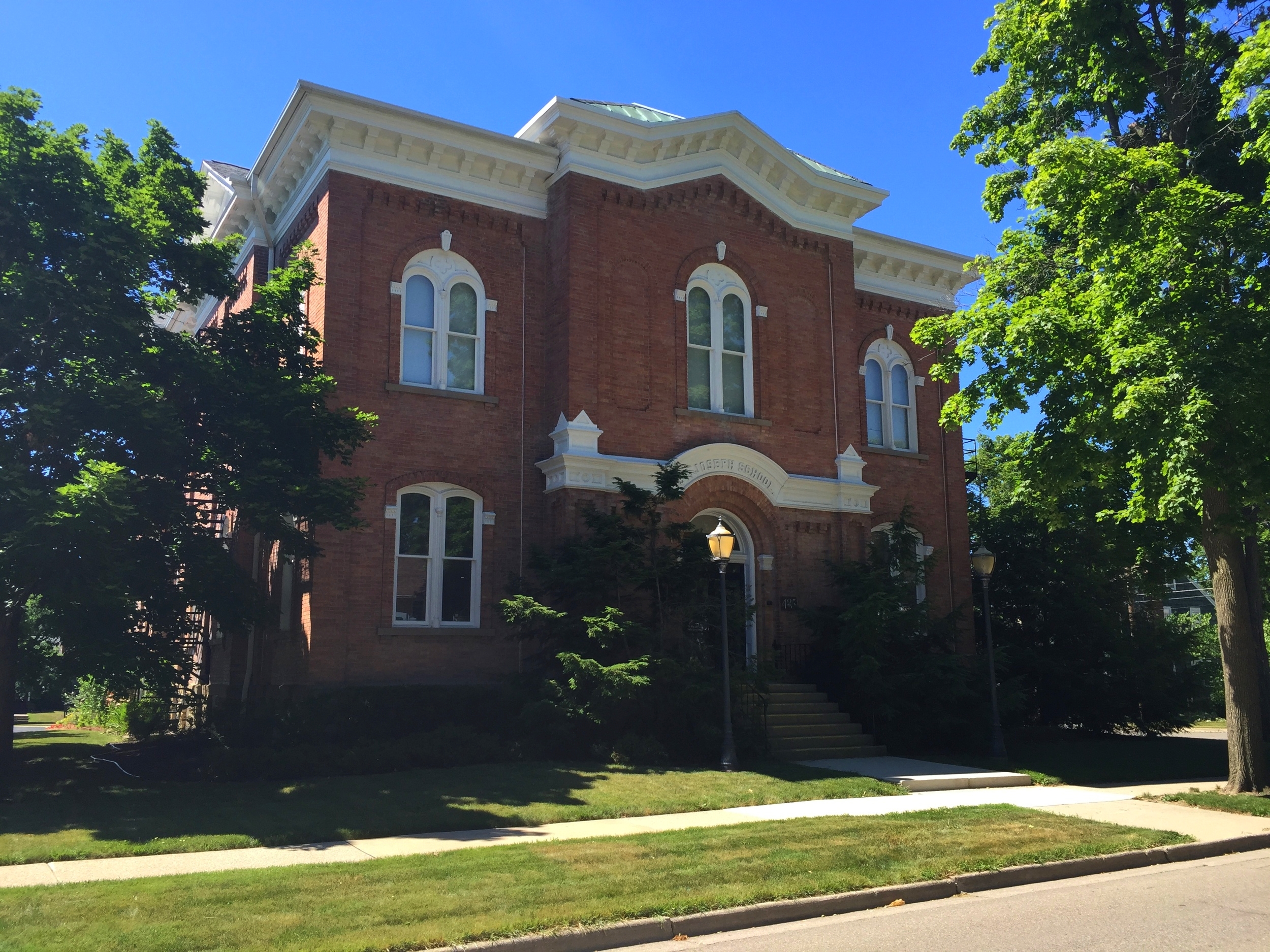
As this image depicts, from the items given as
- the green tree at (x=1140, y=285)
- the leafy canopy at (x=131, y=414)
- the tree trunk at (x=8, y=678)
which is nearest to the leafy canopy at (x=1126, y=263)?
the green tree at (x=1140, y=285)

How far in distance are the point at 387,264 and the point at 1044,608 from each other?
15401 millimetres

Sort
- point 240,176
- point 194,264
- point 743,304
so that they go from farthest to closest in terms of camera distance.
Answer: point 240,176 < point 743,304 < point 194,264

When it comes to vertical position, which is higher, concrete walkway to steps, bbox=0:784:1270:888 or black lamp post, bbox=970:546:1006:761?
black lamp post, bbox=970:546:1006:761

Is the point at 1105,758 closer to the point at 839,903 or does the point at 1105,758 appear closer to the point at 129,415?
the point at 839,903

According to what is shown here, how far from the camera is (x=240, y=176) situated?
2462 centimetres

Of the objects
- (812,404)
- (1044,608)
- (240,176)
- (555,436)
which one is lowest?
(1044,608)

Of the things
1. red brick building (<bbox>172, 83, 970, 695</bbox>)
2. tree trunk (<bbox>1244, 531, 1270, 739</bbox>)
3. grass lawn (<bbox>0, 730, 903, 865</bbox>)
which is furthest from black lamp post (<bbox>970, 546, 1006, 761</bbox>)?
tree trunk (<bbox>1244, 531, 1270, 739</bbox>)

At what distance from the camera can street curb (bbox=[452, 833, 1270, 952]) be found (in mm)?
7027

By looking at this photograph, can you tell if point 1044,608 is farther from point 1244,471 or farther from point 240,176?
point 240,176

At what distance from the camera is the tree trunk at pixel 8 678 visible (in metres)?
13.2

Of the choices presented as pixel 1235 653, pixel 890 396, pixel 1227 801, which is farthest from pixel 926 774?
pixel 890 396

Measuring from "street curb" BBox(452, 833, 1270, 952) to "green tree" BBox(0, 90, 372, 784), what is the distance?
7.50 metres

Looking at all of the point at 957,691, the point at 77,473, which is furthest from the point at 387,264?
the point at 957,691

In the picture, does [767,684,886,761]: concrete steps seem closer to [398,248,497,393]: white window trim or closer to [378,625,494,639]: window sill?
[378,625,494,639]: window sill
